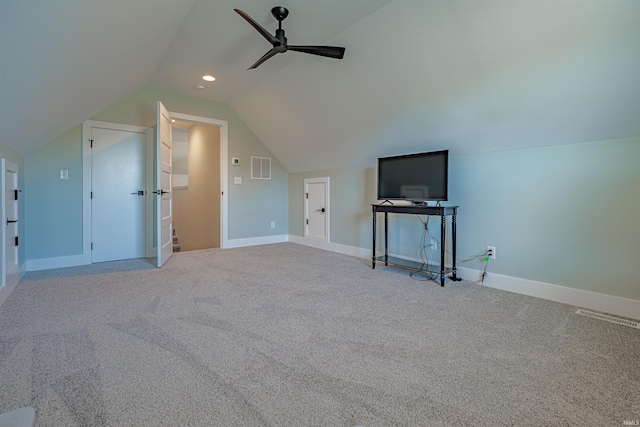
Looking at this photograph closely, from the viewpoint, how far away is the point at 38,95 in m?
2.16

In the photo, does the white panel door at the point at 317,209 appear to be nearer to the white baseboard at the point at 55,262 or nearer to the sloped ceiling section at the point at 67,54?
the sloped ceiling section at the point at 67,54

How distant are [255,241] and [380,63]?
11.8 feet

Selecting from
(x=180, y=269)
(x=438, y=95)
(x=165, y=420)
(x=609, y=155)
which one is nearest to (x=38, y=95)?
(x=180, y=269)

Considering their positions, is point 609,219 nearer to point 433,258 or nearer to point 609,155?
point 609,155

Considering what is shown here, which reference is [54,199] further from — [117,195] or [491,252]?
[491,252]

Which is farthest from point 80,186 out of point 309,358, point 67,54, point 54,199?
point 309,358

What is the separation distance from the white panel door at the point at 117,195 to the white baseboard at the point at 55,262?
0.14m

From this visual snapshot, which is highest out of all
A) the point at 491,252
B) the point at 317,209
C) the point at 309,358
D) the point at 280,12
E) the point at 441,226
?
the point at 280,12

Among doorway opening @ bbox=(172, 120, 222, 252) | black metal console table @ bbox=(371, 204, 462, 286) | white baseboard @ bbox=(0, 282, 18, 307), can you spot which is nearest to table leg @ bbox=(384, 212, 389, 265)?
black metal console table @ bbox=(371, 204, 462, 286)

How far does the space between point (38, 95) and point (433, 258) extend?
3.92 metres

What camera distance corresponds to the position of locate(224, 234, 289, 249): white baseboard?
500cm

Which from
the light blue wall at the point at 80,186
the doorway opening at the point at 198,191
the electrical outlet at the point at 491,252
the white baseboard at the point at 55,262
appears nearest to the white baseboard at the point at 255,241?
the light blue wall at the point at 80,186

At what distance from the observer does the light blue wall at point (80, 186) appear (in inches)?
137

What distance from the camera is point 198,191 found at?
613cm
